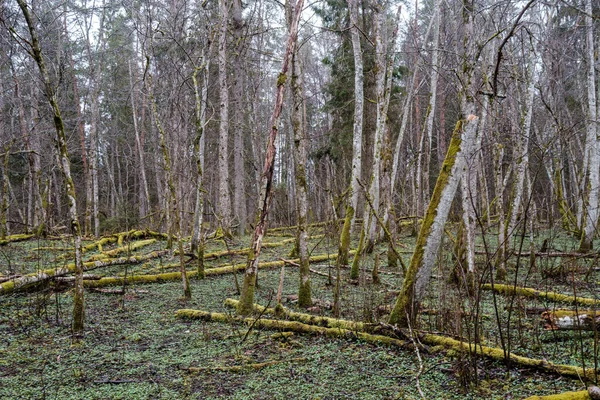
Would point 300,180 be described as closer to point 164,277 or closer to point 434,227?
point 434,227

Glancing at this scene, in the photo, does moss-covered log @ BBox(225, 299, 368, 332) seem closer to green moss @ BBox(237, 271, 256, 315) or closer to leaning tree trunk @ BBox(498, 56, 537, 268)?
green moss @ BBox(237, 271, 256, 315)

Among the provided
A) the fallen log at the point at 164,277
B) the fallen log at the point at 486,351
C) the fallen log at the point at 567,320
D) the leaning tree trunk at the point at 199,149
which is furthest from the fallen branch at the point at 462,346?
the fallen log at the point at 164,277

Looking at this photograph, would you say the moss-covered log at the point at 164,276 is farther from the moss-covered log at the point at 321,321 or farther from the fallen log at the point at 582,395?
the fallen log at the point at 582,395

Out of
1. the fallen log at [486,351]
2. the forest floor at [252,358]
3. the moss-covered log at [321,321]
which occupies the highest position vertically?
the fallen log at [486,351]

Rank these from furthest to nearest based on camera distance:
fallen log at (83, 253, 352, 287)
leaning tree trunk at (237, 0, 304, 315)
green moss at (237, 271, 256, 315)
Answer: fallen log at (83, 253, 352, 287), green moss at (237, 271, 256, 315), leaning tree trunk at (237, 0, 304, 315)

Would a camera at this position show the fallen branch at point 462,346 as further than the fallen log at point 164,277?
No

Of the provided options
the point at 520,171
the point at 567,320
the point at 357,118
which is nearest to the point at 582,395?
the point at 567,320

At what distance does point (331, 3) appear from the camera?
1627 centimetres

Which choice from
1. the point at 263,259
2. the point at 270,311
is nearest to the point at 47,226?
the point at 263,259

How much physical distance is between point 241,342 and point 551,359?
325 cm

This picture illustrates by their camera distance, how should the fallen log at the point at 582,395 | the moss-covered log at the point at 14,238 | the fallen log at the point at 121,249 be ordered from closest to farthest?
the fallen log at the point at 582,395, the fallen log at the point at 121,249, the moss-covered log at the point at 14,238

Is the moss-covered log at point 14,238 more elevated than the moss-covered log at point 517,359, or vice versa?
the moss-covered log at point 14,238

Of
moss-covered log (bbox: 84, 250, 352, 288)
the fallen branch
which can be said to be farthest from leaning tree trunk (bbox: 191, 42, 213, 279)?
the fallen branch

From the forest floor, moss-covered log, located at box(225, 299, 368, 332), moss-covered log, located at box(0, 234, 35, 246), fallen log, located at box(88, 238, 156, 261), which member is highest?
moss-covered log, located at box(0, 234, 35, 246)
